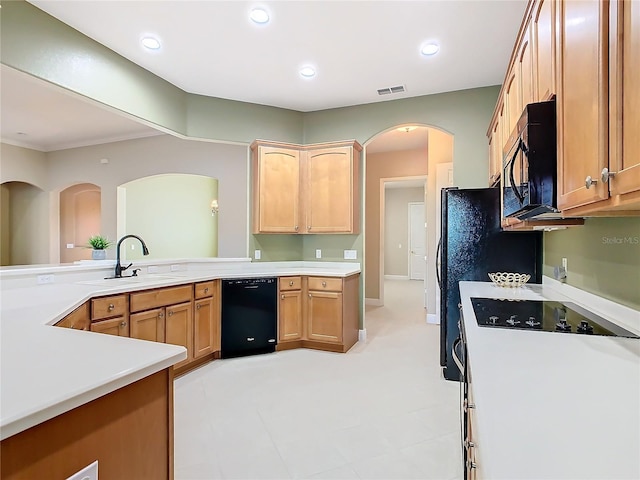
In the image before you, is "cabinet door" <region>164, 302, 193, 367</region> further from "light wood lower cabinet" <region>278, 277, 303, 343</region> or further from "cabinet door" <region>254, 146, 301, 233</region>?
"cabinet door" <region>254, 146, 301, 233</region>

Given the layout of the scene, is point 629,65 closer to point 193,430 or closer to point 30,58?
point 193,430

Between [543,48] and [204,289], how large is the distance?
10.3 ft

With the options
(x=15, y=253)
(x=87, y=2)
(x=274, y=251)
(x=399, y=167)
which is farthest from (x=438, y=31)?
(x=15, y=253)

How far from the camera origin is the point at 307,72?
3.44m

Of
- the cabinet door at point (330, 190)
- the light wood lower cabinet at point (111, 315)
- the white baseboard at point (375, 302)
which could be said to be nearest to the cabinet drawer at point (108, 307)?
the light wood lower cabinet at point (111, 315)

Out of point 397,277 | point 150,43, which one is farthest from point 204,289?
point 397,277

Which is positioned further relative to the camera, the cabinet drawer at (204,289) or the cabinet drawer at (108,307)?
the cabinet drawer at (204,289)

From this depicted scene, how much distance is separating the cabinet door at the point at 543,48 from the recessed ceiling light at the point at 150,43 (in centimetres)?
275

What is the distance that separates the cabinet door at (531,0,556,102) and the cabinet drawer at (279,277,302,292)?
2829mm

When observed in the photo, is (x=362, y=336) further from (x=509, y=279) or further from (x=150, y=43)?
(x=150, y=43)

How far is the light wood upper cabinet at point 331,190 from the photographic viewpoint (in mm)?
4059

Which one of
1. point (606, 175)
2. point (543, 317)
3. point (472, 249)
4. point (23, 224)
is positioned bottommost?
point (543, 317)

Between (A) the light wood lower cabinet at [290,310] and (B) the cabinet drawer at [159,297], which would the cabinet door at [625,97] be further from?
(A) the light wood lower cabinet at [290,310]

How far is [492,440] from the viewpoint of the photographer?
0.66m
